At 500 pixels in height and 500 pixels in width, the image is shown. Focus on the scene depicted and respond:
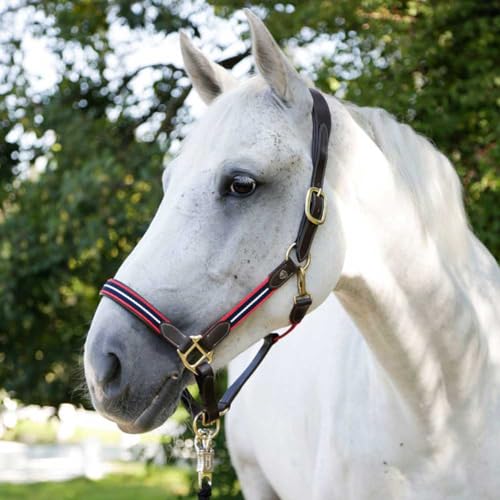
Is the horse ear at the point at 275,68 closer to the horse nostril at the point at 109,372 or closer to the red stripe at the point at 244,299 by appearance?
the red stripe at the point at 244,299

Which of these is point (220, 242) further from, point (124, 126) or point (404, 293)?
point (124, 126)

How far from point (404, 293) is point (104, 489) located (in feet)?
33.2

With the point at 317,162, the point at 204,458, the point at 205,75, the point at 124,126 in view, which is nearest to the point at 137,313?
the point at 204,458

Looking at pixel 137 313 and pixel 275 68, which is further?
pixel 275 68

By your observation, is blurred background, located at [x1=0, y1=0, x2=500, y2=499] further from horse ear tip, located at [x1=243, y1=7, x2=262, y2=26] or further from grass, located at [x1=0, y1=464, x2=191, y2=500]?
grass, located at [x1=0, y1=464, x2=191, y2=500]

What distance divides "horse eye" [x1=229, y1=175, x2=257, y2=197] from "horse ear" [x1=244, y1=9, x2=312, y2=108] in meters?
0.28

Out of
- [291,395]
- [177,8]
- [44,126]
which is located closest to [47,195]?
[44,126]

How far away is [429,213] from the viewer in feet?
7.72

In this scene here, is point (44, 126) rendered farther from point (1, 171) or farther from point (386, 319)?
point (386, 319)

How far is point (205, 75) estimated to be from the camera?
7.79ft

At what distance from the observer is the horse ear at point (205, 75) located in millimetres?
2342

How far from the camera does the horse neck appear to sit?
7.14 ft

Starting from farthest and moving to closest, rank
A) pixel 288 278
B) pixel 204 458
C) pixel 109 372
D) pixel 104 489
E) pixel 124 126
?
pixel 104 489 → pixel 124 126 → pixel 204 458 → pixel 288 278 → pixel 109 372

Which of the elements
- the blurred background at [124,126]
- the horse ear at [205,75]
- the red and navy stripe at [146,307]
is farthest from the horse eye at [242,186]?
the blurred background at [124,126]
